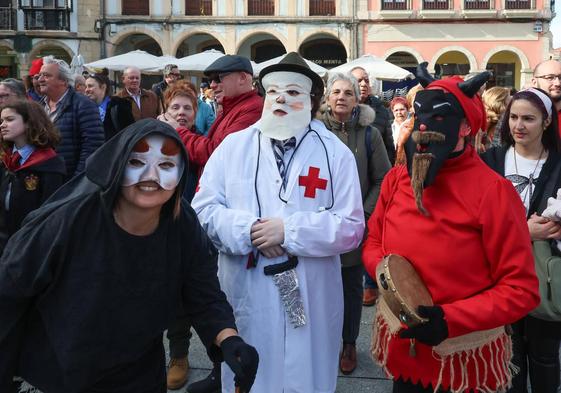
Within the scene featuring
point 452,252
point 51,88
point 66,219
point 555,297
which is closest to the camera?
point 66,219

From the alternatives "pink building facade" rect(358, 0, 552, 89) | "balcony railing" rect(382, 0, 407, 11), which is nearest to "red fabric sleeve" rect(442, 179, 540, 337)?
"pink building facade" rect(358, 0, 552, 89)

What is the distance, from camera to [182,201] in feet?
7.29

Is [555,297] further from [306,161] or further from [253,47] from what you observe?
[253,47]

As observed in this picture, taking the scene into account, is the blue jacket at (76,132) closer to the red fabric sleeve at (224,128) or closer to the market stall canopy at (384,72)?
the red fabric sleeve at (224,128)

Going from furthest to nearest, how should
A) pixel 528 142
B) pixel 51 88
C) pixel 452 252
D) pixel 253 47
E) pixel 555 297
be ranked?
pixel 253 47
pixel 51 88
pixel 528 142
pixel 555 297
pixel 452 252

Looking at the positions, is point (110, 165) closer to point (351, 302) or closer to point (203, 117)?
point (351, 302)

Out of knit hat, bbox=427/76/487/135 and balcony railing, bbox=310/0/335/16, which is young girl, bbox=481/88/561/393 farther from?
balcony railing, bbox=310/0/335/16

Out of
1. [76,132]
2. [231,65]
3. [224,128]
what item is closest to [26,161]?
[76,132]

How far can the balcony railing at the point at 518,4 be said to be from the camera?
24.5 meters

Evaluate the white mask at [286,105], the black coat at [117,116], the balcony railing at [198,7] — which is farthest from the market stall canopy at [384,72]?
the white mask at [286,105]

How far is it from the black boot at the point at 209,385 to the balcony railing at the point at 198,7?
23.3m

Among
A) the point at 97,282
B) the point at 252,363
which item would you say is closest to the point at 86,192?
the point at 97,282

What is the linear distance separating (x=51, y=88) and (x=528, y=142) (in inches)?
147

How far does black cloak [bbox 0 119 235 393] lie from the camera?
6.16ft
